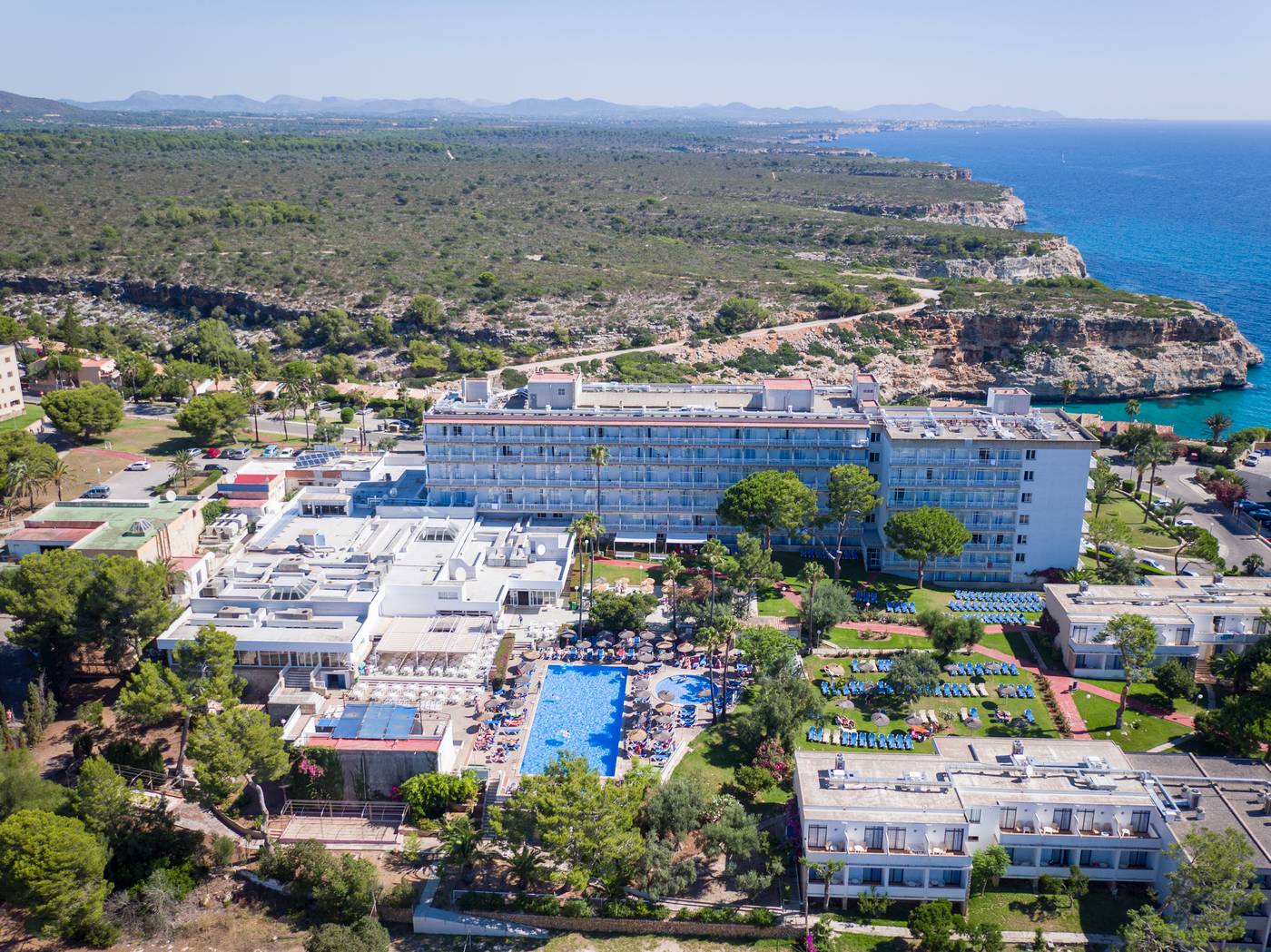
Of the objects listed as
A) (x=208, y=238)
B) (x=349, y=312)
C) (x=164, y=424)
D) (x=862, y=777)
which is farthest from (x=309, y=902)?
(x=208, y=238)

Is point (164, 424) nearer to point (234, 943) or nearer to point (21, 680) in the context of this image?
point (21, 680)

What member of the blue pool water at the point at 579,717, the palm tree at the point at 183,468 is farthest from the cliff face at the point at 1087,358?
the palm tree at the point at 183,468

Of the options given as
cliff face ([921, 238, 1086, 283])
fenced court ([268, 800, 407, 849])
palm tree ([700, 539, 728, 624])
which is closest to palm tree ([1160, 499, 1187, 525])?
palm tree ([700, 539, 728, 624])

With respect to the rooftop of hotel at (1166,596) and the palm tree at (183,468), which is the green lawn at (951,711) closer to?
the rooftop of hotel at (1166,596)

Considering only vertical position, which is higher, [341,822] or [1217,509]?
[1217,509]

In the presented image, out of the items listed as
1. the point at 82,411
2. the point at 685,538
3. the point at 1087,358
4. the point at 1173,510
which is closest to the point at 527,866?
the point at 685,538

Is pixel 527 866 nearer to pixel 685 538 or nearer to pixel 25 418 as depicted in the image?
pixel 685 538
